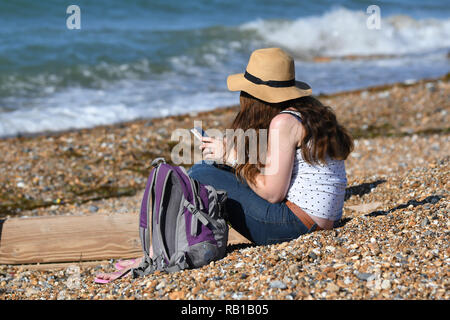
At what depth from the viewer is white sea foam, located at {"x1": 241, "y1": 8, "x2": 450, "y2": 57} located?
17.3 metres

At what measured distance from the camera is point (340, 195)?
11.1 ft

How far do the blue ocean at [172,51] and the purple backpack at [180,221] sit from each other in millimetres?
6020

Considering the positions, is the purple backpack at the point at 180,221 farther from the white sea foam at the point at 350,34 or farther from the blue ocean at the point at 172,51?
the white sea foam at the point at 350,34

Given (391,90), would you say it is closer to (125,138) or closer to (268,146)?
(125,138)

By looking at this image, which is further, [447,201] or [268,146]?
[447,201]

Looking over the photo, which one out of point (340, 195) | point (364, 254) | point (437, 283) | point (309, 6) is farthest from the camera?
point (309, 6)

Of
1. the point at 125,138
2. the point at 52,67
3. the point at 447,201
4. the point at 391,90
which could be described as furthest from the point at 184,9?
the point at 447,201

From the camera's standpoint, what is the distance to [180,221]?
3.19 meters

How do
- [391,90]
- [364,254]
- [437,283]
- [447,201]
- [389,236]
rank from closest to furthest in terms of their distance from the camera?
[437,283], [364,254], [389,236], [447,201], [391,90]

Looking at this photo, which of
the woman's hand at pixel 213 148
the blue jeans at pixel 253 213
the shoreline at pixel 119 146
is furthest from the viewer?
the shoreline at pixel 119 146

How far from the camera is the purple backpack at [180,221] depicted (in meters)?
3.17

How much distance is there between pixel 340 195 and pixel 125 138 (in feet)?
14.8

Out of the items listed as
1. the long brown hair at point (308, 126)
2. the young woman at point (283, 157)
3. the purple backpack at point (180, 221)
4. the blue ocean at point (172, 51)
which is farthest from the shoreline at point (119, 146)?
the long brown hair at point (308, 126)
